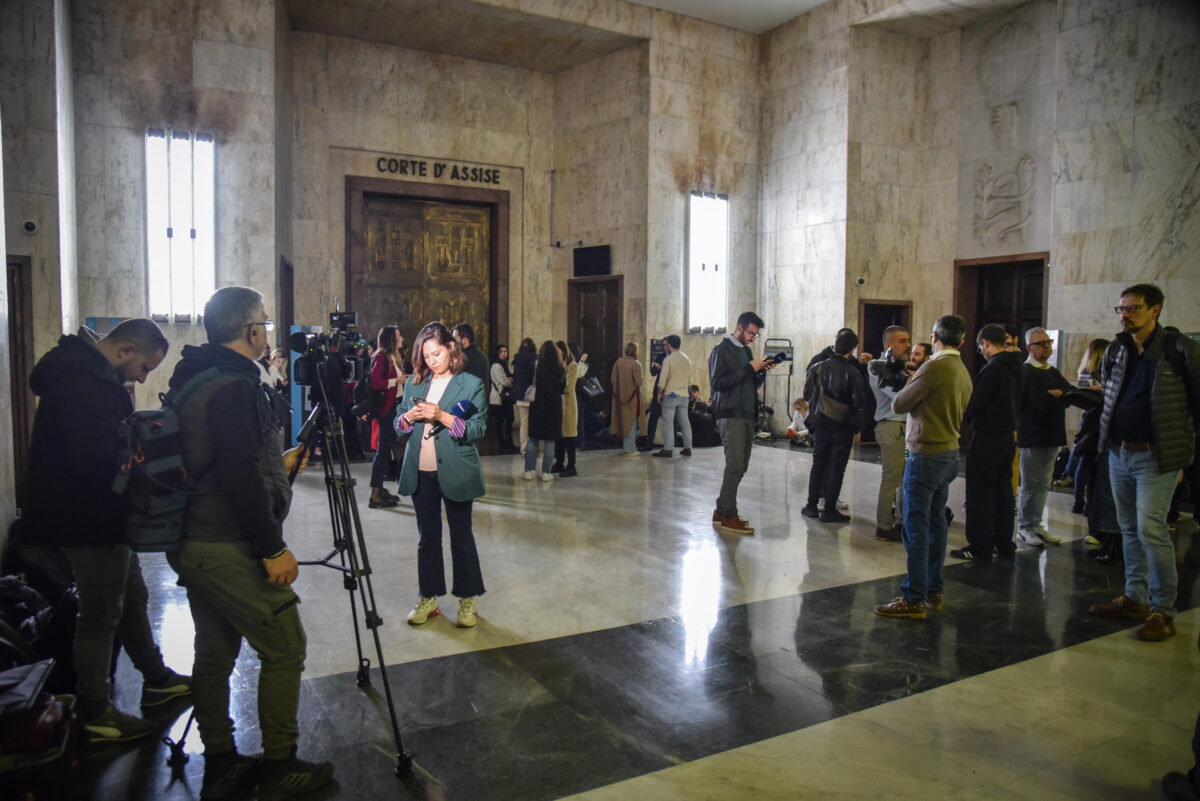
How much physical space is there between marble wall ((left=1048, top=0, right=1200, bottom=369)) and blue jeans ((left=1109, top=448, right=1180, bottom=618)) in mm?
5726

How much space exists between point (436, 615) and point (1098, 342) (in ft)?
19.2

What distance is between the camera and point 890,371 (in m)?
5.88

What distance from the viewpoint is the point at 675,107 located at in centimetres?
1362

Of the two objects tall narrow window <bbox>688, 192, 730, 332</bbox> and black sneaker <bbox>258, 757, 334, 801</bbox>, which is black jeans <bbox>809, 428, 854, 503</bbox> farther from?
tall narrow window <bbox>688, 192, 730, 332</bbox>

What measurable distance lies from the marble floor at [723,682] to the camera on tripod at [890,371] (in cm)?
132

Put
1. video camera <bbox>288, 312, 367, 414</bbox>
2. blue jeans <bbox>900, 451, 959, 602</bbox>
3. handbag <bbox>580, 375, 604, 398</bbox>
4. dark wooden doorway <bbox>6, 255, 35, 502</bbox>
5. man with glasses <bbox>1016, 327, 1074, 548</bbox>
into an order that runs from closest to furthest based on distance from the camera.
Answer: video camera <bbox>288, 312, 367, 414</bbox> → blue jeans <bbox>900, 451, 959, 602</bbox> → man with glasses <bbox>1016, 327, 1074, 548</bbox> → dark wooden doorway <bbox>6, 255, 35, 502</bbox> → handbag <bbox>580, 375, 604, 398</bbox>

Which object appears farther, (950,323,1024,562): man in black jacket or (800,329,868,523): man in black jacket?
(800,329,868,523): man in black jacket

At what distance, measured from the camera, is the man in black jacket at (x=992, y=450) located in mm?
5859

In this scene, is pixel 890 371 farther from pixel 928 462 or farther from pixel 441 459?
pixel 441 459

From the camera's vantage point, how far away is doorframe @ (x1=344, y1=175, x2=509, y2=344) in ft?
44.5

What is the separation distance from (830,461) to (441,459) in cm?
412

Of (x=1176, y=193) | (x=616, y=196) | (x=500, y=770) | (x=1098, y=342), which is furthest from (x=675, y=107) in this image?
(x=500, y=770)

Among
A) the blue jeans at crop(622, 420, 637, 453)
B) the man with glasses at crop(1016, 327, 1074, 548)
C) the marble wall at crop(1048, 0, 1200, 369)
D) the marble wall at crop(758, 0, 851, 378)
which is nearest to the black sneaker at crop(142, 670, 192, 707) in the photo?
the man with glasses at crop(1016, 327, 1074, 548)

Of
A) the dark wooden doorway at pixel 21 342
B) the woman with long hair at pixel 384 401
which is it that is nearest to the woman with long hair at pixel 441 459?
the woman with long hair at pixel 384 401
